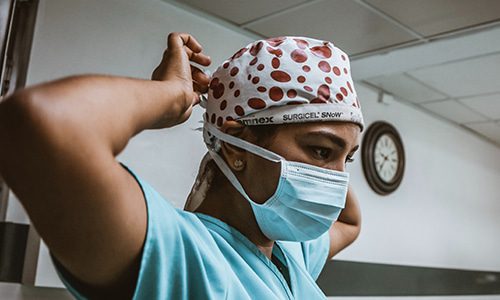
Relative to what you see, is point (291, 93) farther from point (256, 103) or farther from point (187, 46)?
point (187, 46)

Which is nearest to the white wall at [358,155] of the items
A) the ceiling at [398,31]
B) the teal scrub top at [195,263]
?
the ceiling at [398,31]

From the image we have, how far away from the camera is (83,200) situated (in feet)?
2.05

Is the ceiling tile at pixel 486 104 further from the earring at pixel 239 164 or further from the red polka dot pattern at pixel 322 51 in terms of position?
the earring at pixel 239 164

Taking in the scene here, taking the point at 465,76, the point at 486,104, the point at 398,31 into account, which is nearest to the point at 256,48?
the point at 398,31

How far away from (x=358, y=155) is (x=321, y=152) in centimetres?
259

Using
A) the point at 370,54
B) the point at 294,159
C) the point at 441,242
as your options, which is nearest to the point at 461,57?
the point at 370,54

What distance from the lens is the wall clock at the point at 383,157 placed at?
3660 millimetres

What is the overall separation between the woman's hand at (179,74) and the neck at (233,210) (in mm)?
268

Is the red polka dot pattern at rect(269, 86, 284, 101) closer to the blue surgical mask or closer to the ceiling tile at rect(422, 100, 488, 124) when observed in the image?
the blue surgical mask

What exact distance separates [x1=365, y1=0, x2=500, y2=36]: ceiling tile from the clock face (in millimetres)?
1310

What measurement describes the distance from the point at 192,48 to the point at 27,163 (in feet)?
1.83

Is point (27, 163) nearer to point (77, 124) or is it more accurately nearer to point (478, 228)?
point (77, 124)

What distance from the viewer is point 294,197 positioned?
1.09 m

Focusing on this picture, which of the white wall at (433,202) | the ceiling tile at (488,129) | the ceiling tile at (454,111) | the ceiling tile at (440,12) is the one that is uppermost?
the ceiling tile at (440,12)
